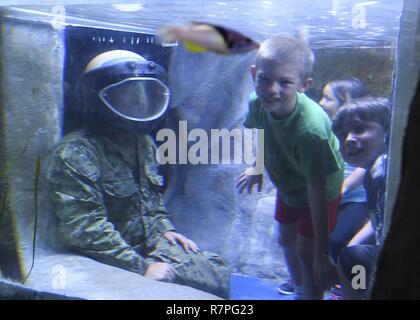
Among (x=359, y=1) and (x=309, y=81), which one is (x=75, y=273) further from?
(x=359, y=1)

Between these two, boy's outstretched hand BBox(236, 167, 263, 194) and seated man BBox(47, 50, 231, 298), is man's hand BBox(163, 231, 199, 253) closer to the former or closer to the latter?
seated man BBox(47, 50, 231, 298)

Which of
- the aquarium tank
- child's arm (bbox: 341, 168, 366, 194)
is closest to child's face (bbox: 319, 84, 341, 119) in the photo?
the aquarium tank

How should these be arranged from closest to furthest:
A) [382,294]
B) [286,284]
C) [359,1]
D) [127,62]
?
[382,294], [359,1], [286,284], [127,62]

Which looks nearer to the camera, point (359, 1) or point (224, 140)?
point (359, 1)

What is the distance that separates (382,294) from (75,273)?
2.45m

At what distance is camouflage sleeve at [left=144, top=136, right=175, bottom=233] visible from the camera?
3.68m

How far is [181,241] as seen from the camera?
3.67m

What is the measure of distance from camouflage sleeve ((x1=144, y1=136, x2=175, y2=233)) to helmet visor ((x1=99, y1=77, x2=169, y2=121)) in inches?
8.3

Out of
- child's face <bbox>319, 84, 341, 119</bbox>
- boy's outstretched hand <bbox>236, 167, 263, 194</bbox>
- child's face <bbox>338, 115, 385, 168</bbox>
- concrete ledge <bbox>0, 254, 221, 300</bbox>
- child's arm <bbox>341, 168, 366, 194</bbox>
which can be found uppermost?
child's face <bbox>319, 84, 341, 119</bbox>

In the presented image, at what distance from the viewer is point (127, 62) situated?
145 inches

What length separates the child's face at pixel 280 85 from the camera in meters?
3.29

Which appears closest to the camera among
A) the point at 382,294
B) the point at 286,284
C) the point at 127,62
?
the point at 382,294

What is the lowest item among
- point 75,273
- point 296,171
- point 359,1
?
point 75,273

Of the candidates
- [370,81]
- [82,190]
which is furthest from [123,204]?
[370,81]
